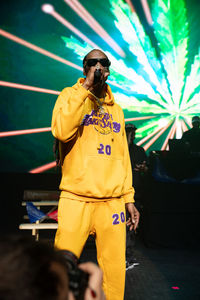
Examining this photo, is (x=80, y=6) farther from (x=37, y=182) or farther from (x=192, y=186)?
(x=192, y=186)

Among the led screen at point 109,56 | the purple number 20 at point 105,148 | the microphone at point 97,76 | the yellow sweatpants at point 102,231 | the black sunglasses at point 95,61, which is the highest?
the led screen at point 109,56

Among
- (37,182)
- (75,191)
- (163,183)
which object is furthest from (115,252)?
(37,182)

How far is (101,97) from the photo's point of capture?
161 centimetres

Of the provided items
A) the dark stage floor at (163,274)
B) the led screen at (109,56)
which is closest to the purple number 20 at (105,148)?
the dark stage floor at (163,274)

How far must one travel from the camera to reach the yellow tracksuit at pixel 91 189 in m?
1.33

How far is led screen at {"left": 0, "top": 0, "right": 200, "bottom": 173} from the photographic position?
666 cm

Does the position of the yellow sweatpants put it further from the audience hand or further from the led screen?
the led screen

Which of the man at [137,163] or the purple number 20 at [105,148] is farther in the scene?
the man at [137,163]

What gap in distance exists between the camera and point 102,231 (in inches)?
56.0

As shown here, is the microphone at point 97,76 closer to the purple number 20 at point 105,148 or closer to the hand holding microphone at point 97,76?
the hand holding microphone at point 97,76

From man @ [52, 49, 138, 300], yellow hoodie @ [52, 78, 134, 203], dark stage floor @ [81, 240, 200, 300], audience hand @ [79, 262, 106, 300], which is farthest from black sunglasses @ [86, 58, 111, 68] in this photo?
dark stage floor @ [81, 240, 200, 300]

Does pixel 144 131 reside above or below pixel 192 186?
above

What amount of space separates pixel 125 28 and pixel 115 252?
21.0 feet

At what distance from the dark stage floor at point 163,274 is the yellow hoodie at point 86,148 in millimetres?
1372
